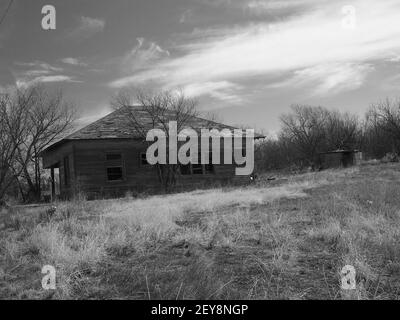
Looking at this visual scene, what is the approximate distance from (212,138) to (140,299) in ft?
74.4

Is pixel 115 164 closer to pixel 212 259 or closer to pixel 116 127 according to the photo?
pixel 116 127

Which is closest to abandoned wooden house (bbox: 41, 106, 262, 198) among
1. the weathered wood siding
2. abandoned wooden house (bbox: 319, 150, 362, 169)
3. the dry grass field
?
the weathered wood siding

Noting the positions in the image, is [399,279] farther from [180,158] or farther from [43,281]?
[180,158]

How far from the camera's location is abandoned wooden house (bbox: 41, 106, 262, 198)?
25234 mm

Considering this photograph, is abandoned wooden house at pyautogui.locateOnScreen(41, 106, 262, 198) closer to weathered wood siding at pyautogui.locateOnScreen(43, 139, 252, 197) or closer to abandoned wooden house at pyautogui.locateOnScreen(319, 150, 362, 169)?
weathered wood siding at pyautogui.locateOnScreen(43, 139, 252, 197)

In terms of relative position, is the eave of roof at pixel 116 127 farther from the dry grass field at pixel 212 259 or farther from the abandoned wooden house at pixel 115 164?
the dry grass field at pixel 212 259

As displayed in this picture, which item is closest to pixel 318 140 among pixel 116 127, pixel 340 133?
pixel 340 133

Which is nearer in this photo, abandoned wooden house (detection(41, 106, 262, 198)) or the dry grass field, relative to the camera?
the dry grass field

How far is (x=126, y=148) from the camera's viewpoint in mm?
26297

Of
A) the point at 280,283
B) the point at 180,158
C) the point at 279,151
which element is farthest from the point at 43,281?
the point at 279,151

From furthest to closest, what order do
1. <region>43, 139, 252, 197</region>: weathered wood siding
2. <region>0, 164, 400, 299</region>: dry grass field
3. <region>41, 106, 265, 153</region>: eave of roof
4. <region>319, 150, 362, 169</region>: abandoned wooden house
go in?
<region>319, 150, 362, 169</region>: abandoned wooden house, <region>41, 106, 265, 153</region>: eave of roof, <region>43, 139, 252, 197</region>: weathered wood siding, <region>0, 164, 400, 299</region>: dry grass field

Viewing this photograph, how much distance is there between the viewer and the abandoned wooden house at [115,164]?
25.2m

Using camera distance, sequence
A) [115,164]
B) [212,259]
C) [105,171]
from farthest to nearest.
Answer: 1. [115,164]
2. [105,171]
3. [212,259]

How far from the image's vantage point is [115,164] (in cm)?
2611
